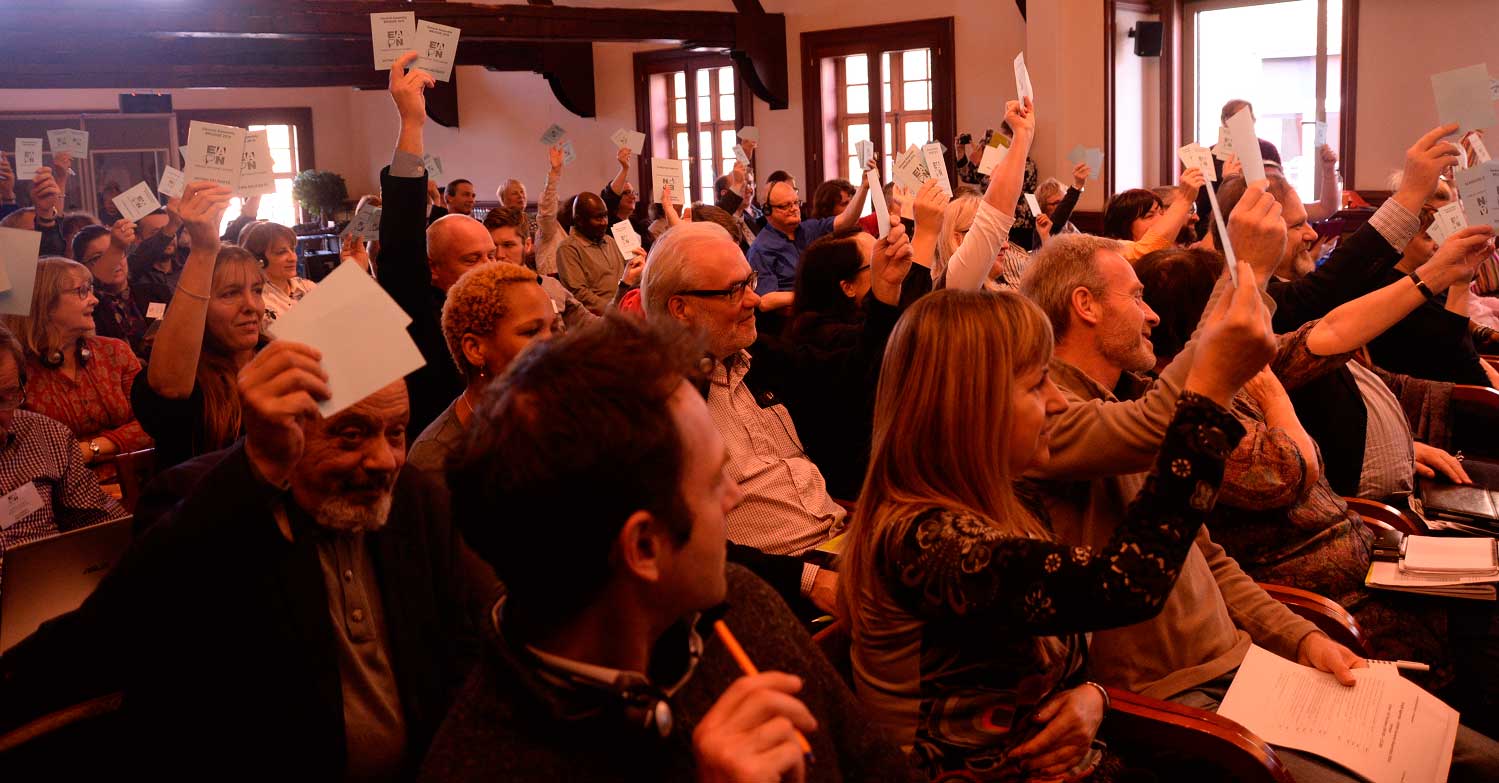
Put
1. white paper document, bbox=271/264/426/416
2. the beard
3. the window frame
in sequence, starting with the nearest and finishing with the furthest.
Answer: white paper document, bbox=271/264/426/416 → the beard → the window frame

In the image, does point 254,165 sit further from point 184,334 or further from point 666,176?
point 666,176

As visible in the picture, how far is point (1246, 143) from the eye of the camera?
1947mm

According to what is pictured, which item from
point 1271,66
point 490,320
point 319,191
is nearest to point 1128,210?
point 490,320

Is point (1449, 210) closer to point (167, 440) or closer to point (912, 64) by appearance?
point (167, 440)

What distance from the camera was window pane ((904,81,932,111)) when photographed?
11.0m

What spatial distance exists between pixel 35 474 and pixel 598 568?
7.51ft

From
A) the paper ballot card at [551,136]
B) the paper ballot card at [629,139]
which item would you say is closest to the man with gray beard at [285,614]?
the paper ballot card at [629,139]

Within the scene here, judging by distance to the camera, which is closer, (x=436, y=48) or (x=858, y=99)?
(x=436, y=48)

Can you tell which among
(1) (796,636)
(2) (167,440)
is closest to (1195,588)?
(1) (796,636)

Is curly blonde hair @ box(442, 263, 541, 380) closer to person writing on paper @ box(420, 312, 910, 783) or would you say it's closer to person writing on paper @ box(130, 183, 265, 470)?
person writing on paper @ box(130, 183, 265, 470)

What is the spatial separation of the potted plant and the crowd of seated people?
1226 centimetres

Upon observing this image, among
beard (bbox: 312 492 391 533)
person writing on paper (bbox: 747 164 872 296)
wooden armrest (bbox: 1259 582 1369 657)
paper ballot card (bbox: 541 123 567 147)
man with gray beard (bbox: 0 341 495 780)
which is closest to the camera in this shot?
→ man with gray beard (bbox: 0 341 495 780)

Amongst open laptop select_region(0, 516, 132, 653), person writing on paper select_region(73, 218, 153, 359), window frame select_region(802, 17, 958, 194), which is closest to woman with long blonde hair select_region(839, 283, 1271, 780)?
open laptop select_region(0, 516, 132, 653)

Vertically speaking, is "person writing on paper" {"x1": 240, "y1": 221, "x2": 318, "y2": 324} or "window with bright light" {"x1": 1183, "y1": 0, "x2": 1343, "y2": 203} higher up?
"window with bright light" {"x1": 1183, "y1": 0, "x2": 1343, "y2": 203}
